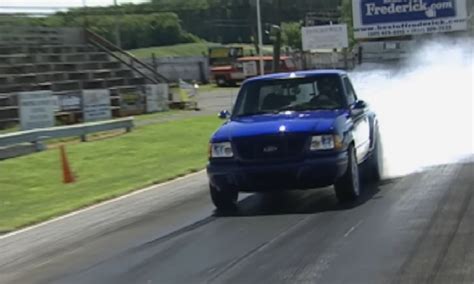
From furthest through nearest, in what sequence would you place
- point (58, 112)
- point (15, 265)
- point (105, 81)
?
point (105, 81)
point (58, 112)
point (15, 265)

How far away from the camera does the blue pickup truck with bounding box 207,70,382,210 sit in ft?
37.0

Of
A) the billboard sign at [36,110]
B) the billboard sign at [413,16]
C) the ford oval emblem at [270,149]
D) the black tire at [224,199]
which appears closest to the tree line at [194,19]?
the billboard sign at [413,16]

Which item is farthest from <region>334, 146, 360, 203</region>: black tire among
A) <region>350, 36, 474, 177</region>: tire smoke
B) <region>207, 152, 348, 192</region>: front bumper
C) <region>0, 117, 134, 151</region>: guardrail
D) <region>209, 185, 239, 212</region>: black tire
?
<region>0, 117, 134, 151</region>: guardrail

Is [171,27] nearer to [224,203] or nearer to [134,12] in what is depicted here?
[134,12]

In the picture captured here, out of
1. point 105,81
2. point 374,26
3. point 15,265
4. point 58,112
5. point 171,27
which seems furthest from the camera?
point 171,27

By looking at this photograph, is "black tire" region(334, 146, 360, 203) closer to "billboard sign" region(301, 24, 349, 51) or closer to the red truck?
"billboard sign" region(301, 24, 349, 51)

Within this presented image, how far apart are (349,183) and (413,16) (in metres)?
35.9

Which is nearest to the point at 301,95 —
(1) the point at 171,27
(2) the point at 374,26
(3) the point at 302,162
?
(3) the point at 302,162

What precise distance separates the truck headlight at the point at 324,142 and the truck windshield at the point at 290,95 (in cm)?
108

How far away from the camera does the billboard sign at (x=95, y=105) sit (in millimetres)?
31453

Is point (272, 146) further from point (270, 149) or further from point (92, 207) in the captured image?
point (92, 207)

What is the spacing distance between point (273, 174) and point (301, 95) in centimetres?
162

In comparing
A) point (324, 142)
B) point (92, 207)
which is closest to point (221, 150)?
point (324, 142)

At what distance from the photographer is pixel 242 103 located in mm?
12703
